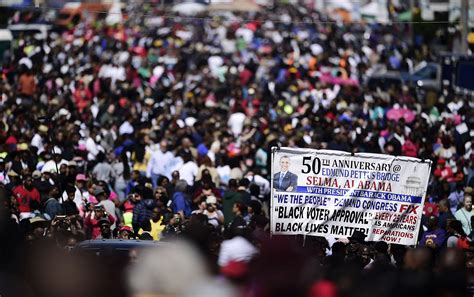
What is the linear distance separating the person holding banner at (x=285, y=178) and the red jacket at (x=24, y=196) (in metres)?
3.82

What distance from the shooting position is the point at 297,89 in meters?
38.8

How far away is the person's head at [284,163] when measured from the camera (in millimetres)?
18719

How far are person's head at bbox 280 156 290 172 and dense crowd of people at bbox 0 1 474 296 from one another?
0.73 metres

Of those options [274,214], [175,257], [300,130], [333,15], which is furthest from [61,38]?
[175,257]

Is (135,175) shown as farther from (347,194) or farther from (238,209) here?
(347,194)

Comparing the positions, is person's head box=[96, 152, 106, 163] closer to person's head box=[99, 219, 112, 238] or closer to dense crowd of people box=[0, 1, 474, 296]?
dense crowd of people box=[0, 1, 474, 296]

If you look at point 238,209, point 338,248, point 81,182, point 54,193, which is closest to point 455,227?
point 338,248

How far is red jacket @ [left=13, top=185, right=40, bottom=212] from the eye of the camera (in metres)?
21.1

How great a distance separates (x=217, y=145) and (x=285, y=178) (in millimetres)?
9203

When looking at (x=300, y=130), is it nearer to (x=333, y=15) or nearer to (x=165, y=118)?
(x=165, y=118)

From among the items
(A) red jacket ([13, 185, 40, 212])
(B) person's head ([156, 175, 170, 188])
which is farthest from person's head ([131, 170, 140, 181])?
(A) red jacket ([13, 185, 40, 212])

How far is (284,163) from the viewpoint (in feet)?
61.5

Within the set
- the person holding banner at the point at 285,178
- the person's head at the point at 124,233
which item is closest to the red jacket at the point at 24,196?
the person's head at the point at 124,233

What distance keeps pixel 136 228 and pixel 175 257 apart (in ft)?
29.5
